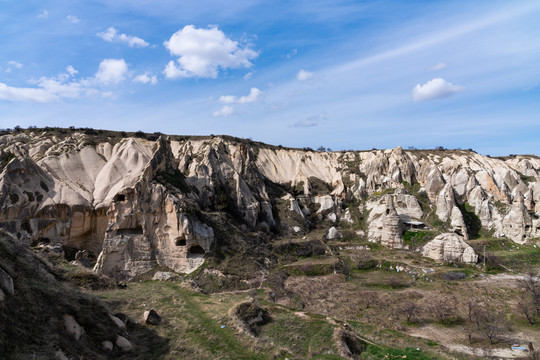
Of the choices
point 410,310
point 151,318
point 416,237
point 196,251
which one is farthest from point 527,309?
point 196,251

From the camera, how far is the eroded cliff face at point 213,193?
33344mm

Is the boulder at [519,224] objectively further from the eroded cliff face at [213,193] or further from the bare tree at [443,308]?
the bare tree at [443,308]

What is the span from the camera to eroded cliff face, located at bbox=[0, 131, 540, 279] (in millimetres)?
33344

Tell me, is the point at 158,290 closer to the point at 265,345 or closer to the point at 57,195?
the point at 265,345

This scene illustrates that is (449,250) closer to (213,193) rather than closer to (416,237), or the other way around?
(416,237)

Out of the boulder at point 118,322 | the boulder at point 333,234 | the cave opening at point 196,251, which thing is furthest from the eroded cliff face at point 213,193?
the boulder at point 118,322

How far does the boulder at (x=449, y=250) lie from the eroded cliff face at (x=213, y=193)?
4925 mm

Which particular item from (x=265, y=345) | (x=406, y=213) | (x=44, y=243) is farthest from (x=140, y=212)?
(x=406, y=213)

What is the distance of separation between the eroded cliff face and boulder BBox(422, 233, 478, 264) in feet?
16.2

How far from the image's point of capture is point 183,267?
3331 centimetres

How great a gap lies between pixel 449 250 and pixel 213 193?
31.4 m

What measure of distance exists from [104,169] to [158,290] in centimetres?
2316

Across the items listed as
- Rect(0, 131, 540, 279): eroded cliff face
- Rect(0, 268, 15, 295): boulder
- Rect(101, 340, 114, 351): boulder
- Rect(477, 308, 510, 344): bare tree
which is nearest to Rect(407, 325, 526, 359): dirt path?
Rect(477, 308, 510, 344): bare tree

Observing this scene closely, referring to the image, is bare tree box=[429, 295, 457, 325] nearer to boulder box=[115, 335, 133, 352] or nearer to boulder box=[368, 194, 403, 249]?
boulder box=[368, 194, 403, 249]
